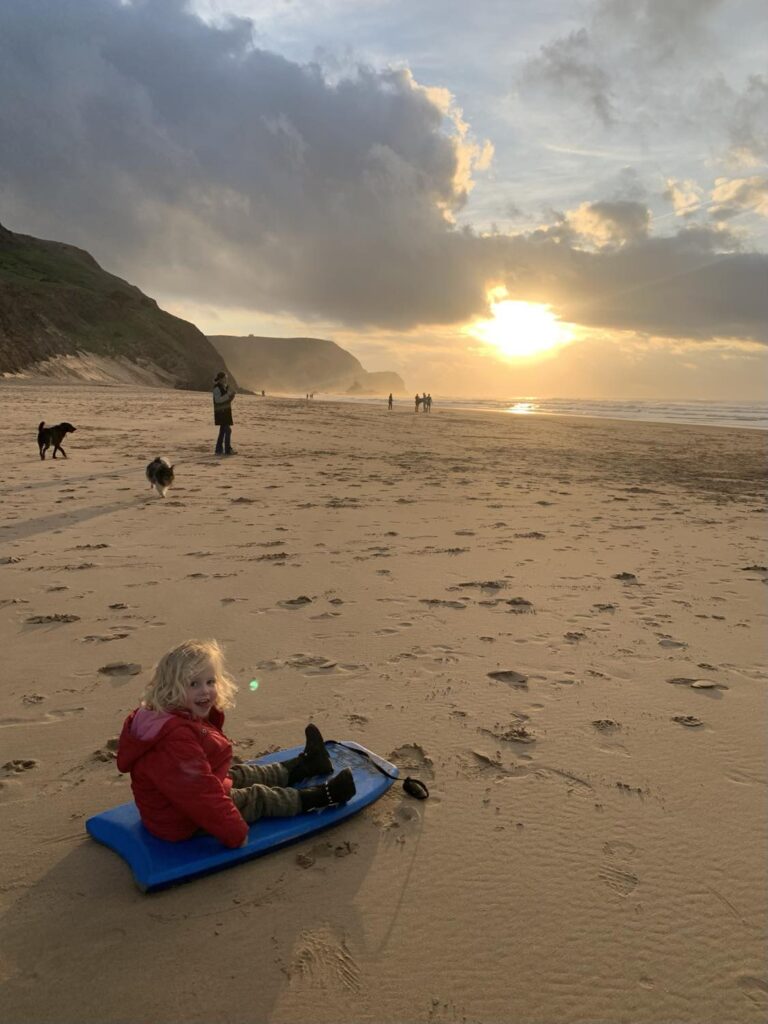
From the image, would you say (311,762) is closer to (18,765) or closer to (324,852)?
(324,852)

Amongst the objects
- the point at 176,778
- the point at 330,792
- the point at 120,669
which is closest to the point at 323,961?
the point at 330,792

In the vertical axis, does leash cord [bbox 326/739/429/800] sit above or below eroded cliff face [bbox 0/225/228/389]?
below

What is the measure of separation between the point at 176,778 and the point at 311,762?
0.72 meters

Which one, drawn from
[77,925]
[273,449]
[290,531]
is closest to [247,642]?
[77,925]

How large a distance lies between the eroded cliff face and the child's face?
49.2m

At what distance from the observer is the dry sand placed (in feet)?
7.23

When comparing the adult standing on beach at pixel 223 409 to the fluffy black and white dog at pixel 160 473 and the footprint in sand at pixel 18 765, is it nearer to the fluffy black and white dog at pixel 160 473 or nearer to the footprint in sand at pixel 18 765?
the fluffy black and white dog at pixel 160 473

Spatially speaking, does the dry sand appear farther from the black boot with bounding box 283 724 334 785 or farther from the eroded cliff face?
the eroded cliff face

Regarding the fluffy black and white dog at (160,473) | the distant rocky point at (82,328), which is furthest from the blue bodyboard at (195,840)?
the distant rocky point at (82,328)

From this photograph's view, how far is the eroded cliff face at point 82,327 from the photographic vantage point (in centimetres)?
5116

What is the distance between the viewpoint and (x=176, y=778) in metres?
2.67

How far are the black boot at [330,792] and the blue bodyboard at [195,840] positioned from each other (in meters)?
0.06

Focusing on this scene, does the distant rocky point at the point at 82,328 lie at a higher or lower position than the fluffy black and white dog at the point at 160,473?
higher

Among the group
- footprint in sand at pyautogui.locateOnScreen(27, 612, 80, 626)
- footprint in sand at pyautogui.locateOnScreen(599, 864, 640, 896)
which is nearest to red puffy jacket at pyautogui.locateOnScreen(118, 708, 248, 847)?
footprint in sand at pyautogui.locateOnScreen(599, 864, 640, 896)
